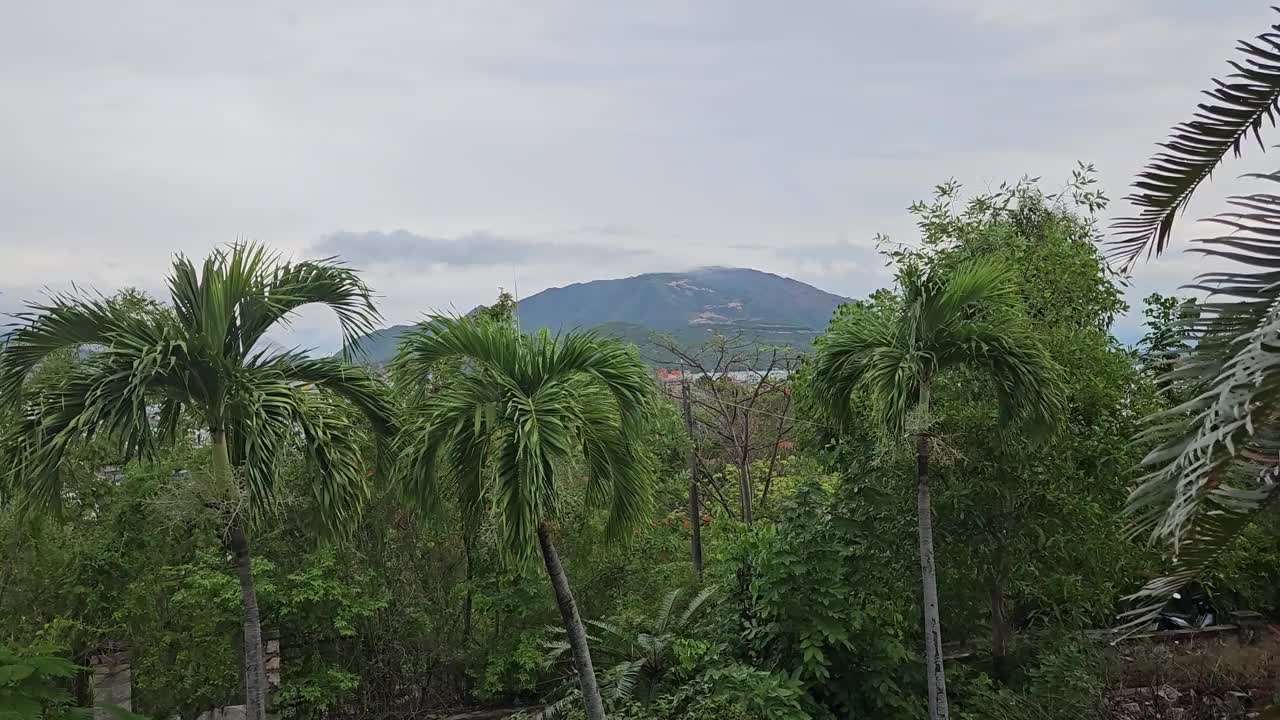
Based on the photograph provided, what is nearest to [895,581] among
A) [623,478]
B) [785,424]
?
[623,478]

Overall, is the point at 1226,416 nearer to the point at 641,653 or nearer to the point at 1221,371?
the point at 1221,371

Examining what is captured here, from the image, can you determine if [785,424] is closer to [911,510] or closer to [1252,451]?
[911,510]

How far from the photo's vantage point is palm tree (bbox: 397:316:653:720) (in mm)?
4484

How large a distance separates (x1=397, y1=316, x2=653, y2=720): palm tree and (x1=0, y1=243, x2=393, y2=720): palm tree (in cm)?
65

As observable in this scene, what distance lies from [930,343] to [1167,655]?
4.00 metres

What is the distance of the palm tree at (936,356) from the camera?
559 centimetres

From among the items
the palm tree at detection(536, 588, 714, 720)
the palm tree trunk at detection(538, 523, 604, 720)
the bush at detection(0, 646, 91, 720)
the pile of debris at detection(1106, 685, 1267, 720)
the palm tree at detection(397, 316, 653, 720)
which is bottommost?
the palm tree at detection(536, 588, 714, 720)

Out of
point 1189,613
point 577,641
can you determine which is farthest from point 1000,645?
point 1189,613

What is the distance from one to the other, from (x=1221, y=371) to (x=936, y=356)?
399cm

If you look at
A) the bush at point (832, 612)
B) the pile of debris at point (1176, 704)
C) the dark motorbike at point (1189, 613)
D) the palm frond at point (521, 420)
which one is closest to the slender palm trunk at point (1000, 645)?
the bush at point (832, 612)

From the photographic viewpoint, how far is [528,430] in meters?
4.39

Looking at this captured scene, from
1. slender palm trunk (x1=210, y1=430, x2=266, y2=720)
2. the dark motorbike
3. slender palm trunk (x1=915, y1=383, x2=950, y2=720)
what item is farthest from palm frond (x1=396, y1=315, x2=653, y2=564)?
the dark motorbike

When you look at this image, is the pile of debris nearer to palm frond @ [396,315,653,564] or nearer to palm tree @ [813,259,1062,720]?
palm tree @ [813,259,1062,720]

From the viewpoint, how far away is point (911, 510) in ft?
23.4
